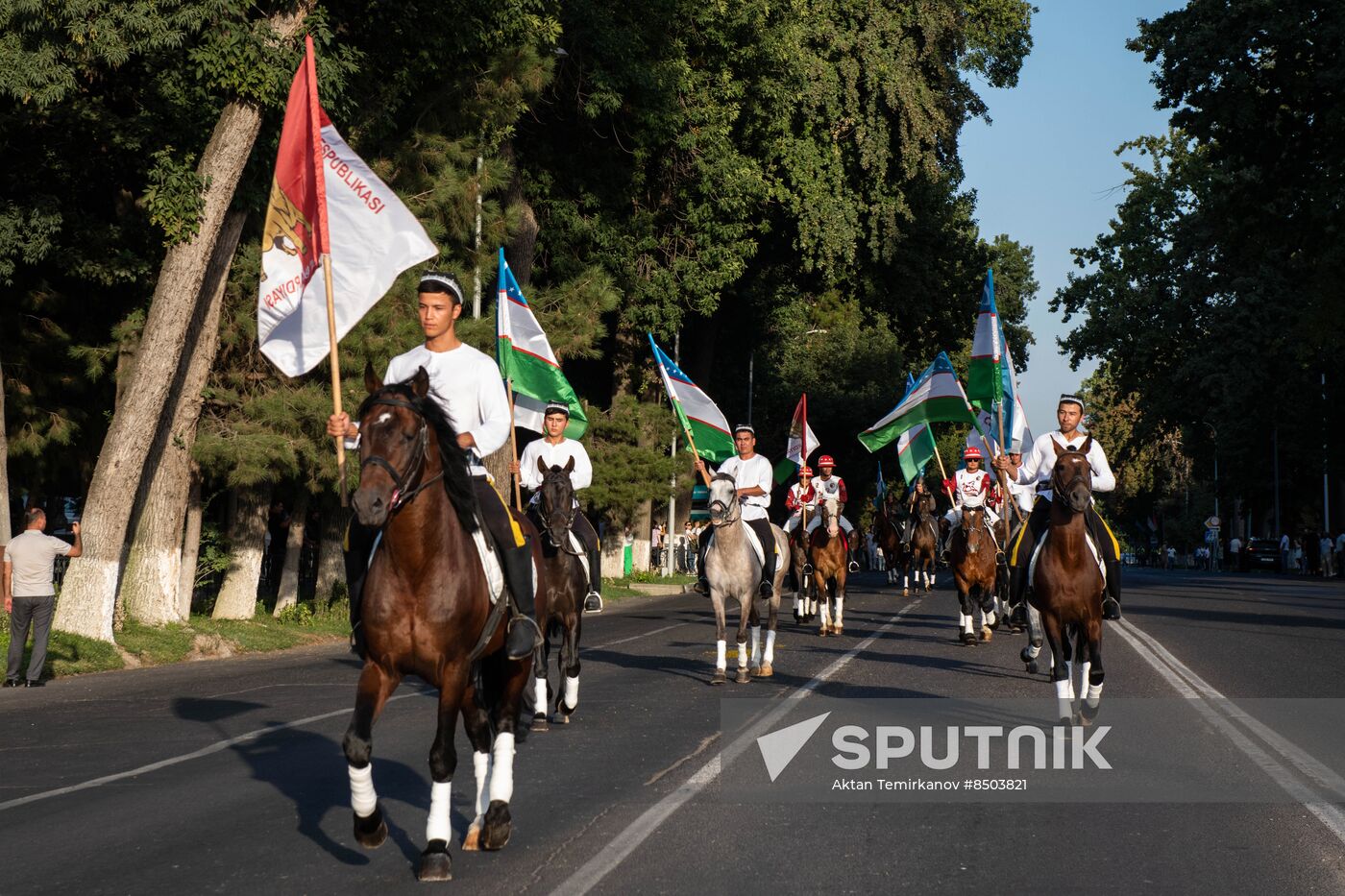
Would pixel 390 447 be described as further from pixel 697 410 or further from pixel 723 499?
pixel 697 410

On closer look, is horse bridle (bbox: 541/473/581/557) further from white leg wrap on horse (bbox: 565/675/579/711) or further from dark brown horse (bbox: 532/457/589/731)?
white leg wrap on horse (bbox: 565/675/579/711)

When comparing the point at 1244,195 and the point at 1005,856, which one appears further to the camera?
the point at 1244,195

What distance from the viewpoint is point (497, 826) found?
754 cm

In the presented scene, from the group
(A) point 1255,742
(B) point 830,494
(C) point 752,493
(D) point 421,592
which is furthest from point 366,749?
(B) point 830,494

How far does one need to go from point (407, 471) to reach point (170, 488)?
16.6 metres

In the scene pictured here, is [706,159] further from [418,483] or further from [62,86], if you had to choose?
[418,483]

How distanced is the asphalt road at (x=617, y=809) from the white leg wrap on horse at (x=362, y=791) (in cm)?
33

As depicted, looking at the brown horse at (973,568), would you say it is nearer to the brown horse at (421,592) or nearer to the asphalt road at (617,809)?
the asphalt road at (617,809)

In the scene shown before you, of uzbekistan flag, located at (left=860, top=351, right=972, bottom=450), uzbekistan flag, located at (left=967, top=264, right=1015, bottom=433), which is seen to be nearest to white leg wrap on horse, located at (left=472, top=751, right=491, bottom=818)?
uzbekistan flag, located at (left=967, top=264, right=1015, bottom=433)

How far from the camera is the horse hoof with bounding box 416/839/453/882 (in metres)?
6.91

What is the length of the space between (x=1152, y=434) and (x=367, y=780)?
5909cm

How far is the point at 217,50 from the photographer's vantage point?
19.0 metres

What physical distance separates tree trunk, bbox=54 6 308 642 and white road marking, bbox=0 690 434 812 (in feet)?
23.9

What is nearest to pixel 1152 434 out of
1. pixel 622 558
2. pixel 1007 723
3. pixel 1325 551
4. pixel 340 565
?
pixel 1325 551
